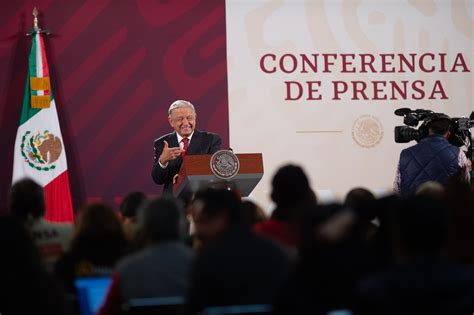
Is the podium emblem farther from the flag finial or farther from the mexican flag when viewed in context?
the flag finial

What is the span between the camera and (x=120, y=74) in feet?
31.3

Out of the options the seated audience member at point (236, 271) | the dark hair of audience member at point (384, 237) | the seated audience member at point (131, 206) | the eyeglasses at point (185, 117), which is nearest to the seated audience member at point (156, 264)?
the seated audience member at point (236, 271)

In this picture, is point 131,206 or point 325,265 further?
point 131,206

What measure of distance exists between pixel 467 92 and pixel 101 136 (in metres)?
3.80

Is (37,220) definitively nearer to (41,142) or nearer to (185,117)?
(185,117)

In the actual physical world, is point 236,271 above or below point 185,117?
below

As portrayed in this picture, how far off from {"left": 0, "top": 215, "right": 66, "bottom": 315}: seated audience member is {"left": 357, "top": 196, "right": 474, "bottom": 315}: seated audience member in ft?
3.73

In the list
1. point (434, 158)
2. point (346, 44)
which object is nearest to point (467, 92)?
point (346, 44)

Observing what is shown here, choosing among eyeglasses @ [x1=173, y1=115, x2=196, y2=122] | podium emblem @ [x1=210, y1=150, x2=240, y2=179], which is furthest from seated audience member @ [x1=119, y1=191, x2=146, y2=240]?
eyeglasses @ [x1=173, y1=115, x2=196, y2=122]

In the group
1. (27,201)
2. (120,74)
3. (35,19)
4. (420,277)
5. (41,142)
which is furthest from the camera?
(120,74)

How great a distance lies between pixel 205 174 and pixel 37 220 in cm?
219

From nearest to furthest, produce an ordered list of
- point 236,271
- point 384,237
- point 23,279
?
point 236,271 < point 23,279 < point 384,237

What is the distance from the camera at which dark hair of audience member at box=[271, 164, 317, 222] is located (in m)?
4.14

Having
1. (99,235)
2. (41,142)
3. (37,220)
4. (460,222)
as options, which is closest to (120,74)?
(41,142)
